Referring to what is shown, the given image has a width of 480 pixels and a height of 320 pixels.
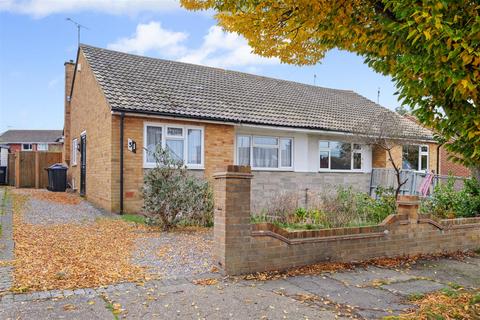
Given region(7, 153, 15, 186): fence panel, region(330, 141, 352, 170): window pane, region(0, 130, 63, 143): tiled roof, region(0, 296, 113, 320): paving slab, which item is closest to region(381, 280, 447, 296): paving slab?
region(0, 296, 113, 320): paving slab

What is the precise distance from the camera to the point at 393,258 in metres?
7.29

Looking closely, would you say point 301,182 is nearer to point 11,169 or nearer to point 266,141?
point 266,141

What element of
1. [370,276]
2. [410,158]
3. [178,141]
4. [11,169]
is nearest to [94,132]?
[178,141]

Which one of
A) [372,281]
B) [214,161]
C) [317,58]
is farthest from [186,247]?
[214,161]

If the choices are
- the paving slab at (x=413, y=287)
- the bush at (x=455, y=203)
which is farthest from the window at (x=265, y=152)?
the paving slab at (x=413, y=287)

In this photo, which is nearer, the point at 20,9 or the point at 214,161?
the point at 20,9

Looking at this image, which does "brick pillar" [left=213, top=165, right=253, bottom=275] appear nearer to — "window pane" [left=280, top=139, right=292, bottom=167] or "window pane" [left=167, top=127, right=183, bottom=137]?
"window pane" [left=167, top=127, right=183, bottom=137]

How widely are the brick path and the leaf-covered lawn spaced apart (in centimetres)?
9

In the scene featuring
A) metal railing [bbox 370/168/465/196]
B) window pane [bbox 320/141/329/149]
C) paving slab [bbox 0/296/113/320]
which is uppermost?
window pane [bbox 320/141/329/149]

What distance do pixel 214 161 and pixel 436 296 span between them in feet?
31.5

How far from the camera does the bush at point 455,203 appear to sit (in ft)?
31.0

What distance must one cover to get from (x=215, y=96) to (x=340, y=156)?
5932mm

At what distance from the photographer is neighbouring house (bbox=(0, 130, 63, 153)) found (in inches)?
2008

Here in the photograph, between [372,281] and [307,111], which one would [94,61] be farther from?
[372,281]
